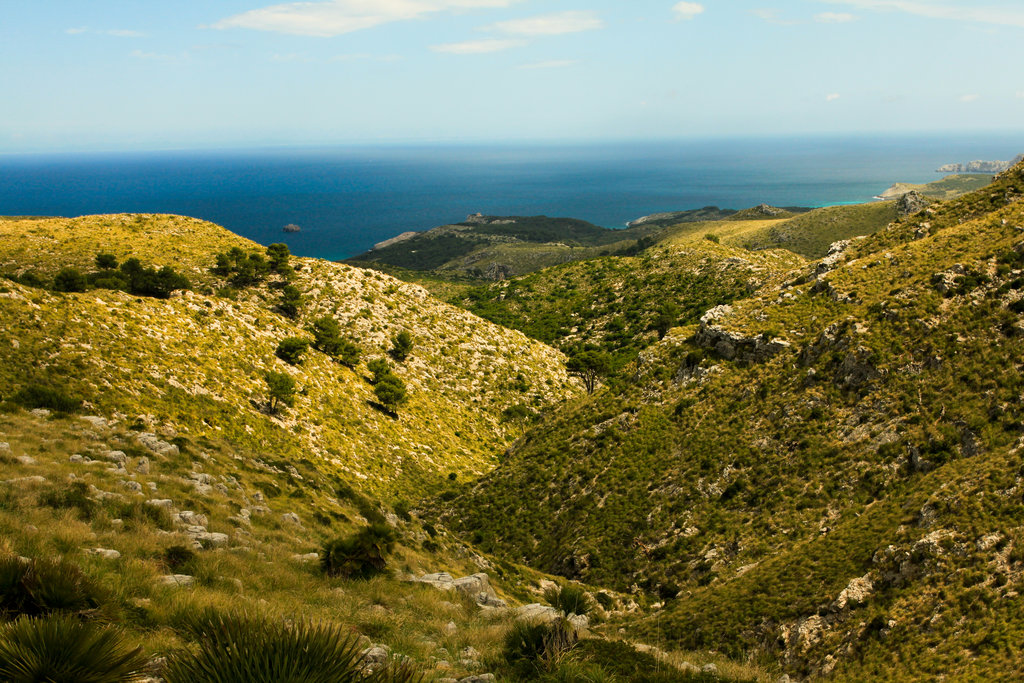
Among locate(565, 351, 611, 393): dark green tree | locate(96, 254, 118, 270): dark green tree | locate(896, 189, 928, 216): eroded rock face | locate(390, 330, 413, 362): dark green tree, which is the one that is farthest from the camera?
locate(896, 189, 928, 216): eroded rock face

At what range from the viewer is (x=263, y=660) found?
546cm

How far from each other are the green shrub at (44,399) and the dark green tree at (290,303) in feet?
106

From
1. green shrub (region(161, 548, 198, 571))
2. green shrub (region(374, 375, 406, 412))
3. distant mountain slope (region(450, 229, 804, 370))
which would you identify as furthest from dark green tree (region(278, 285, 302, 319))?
green shrub (region(161, 548, 198, 571))

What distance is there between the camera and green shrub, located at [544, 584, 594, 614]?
19.6 m

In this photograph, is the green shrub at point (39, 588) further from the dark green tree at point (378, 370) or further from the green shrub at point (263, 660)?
the dark green tree at point (378, 370)

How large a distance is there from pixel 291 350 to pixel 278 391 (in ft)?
25.3

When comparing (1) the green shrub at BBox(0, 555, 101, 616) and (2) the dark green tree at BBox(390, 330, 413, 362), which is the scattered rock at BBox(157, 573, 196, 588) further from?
(2) the dark green tree at BBox(390, 330, 413, 362)

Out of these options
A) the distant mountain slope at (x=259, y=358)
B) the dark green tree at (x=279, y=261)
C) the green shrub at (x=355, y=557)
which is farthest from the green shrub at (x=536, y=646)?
the dark green tree at (x=279, y=261)

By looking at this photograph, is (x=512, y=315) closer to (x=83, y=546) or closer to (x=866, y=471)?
(x=866, y=471)

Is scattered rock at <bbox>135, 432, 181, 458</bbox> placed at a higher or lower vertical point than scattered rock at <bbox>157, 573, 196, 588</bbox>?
lower

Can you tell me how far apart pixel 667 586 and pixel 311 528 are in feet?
55.3

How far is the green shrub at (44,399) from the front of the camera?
23.1m

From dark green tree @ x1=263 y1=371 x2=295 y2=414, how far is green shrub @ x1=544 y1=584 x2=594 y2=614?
83.3 feet

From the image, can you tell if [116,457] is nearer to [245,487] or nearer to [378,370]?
[245,487]
